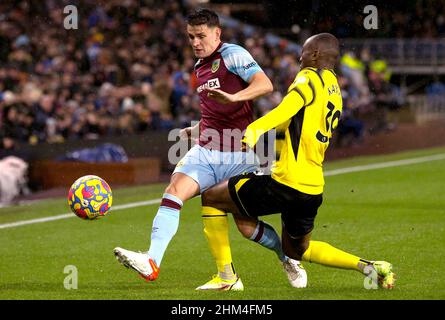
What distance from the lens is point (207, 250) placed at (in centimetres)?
1030

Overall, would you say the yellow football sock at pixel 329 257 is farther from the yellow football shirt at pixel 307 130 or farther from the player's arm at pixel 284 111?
the player's arm at pixel 284 111

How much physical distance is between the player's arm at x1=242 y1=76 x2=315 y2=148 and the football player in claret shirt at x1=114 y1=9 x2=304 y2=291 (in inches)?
18.7

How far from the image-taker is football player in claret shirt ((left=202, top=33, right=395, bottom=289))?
7.35 meters

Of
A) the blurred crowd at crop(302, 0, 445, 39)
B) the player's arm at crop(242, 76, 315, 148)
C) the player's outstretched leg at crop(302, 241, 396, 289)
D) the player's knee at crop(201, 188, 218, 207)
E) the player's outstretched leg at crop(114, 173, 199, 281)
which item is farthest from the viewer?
the blurred crowd at crop(302, 0, 445, 39)

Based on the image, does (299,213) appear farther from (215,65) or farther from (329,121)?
(215,65)

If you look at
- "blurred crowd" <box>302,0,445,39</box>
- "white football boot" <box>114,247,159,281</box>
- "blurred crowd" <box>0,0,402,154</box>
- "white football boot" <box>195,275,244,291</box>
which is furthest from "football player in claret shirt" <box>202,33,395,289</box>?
"blurred crowd" <box>302,0,445,39</box>

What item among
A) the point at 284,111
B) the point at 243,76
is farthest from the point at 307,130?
the point at 243,76

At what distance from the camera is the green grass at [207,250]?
7832 mm

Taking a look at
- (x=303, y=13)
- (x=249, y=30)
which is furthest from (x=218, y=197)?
(x=249, y=30)

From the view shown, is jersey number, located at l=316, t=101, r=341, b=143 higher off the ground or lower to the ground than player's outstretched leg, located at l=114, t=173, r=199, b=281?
higher

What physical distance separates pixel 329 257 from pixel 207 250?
2809 millimetres

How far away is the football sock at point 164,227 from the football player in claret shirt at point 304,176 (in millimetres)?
316

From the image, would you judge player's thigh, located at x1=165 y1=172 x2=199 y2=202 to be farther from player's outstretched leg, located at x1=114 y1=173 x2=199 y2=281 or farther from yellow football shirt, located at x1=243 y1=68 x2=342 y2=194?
yellow football shirt, located at x1=243 y1=68 x2=342 y2=194

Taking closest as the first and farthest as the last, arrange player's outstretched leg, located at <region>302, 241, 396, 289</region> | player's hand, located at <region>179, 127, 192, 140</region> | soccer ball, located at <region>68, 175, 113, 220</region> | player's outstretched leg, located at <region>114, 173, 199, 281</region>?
1. player's outstretched leg, located at <region>114, 173, 199, 281</region>
2. player's outstretched leg, located at <region>302, 241, 396, 289</region>
3. soccer ball, located at <region>68, 175, 113, 220</region>
4. player's hand, located at <region>179, 127, 192, 140</region>
